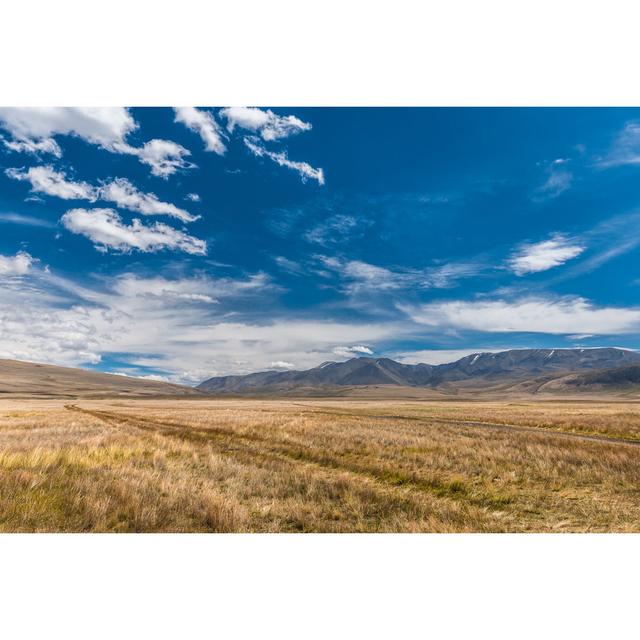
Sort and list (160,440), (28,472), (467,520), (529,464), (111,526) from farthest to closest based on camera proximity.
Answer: (160,440)
(529,464)
(28,472)
(467,520)
(111,526)

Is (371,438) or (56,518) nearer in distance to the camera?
(56,518)

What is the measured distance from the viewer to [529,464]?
15.0 metres

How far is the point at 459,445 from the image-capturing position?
20172 millimetres

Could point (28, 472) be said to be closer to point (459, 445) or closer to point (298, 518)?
point (298, 518)

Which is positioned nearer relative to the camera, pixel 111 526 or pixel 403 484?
pixel 111 526

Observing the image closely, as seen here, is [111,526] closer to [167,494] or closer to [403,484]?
[167,494]

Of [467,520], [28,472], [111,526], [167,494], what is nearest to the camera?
[111,526]

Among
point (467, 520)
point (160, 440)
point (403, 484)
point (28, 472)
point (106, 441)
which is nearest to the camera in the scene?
point (467, 520)

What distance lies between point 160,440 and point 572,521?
18780mm

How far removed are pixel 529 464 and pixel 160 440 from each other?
17533 mm

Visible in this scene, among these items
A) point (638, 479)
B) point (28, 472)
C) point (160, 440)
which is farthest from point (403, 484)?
point (160, 440)

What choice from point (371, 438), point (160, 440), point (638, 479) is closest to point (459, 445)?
point (371, 438)

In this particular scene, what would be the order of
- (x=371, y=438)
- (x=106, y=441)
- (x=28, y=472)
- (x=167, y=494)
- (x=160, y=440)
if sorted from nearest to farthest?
(x=167, y=494) < (x=28, y=472) < (x=106, y=441) < (x=160, y=440) < (x=371, y=438)

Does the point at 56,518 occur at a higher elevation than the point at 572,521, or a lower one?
higher
